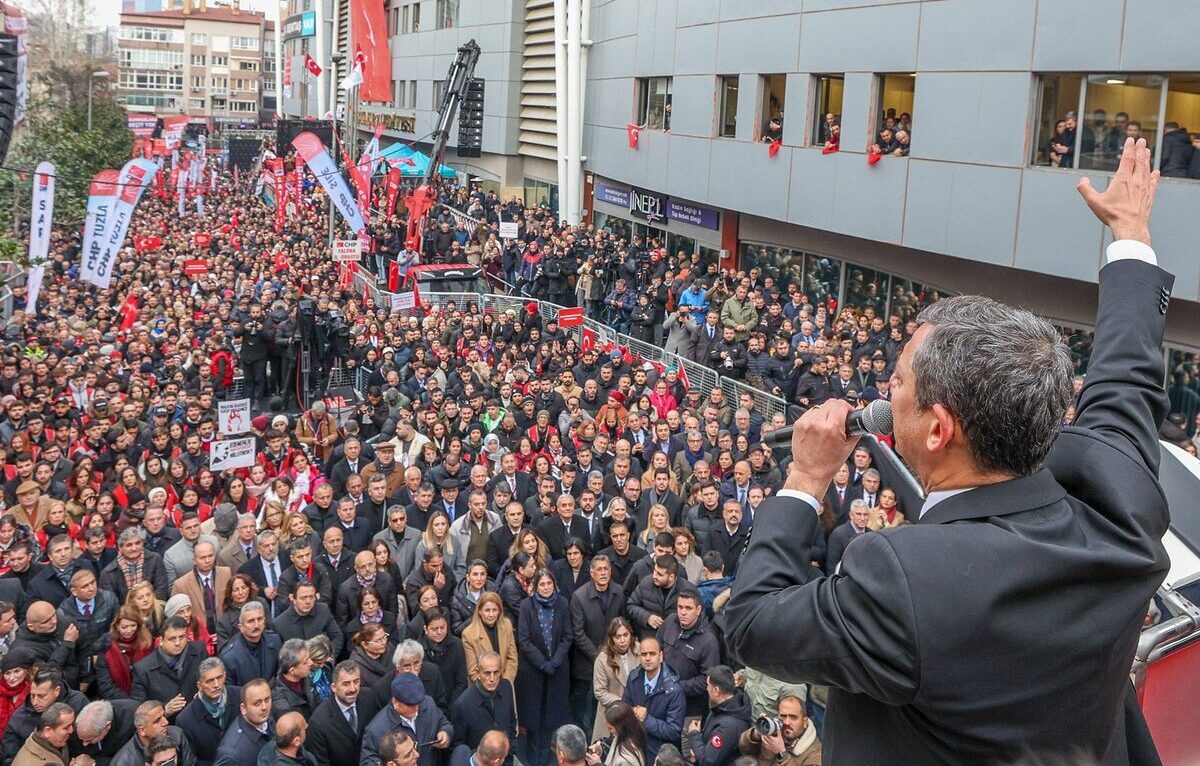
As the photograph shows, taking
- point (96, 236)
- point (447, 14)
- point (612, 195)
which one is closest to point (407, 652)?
point (96, 236)

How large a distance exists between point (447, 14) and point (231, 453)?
4157 cm

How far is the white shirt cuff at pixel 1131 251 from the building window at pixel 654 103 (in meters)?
26.7

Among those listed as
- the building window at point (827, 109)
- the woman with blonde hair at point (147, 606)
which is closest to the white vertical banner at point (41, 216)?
the building window at point (827, 109)

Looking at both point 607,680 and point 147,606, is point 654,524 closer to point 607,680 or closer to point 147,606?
point 607,680

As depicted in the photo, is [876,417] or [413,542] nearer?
[876,417]

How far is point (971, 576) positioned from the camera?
1.69 m

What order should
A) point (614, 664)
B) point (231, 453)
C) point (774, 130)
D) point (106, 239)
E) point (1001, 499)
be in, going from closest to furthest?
1. point (1001, 499)
2. point (614, 664)
3. point (231, 453)
4. point (106, 239)
5. point (774, 130)

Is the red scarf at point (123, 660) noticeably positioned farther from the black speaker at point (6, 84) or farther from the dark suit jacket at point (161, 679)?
the black speaker at point (6, 84)

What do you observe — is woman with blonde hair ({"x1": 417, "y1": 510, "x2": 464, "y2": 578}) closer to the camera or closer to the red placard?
the camera

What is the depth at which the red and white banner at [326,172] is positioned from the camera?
24672 millimetres

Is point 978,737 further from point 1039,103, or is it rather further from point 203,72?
point 203,72

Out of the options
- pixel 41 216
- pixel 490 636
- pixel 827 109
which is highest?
pixel 827 109

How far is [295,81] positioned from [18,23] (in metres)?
79.0

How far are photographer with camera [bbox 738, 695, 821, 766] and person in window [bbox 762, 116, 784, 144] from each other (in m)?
17.6
